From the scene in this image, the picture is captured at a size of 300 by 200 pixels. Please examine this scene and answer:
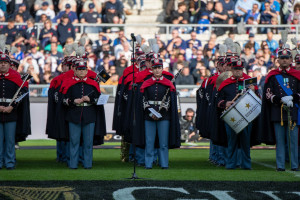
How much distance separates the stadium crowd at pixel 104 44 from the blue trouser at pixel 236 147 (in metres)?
9.92

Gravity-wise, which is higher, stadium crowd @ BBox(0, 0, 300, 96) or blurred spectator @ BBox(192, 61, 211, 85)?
stadium crowd @ BBox(0, 0, 300, 96)

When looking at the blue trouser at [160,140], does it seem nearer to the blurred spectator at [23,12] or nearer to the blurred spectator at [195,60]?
the blurred spectator at [195,60]

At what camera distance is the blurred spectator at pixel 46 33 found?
26.5m

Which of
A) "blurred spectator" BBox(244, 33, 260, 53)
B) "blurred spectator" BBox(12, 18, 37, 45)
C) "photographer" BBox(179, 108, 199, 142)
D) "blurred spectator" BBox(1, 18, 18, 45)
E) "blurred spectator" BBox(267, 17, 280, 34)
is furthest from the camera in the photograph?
"blurred spectator" BBox(267, 17, 280, 34)

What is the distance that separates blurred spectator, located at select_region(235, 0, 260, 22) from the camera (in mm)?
29016

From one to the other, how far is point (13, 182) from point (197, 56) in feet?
50.1

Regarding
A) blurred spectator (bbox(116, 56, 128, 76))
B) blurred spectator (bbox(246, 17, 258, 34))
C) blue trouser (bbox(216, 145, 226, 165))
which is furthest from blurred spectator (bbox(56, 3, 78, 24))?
blue trouser (bbox(216, 145, 226, 165))

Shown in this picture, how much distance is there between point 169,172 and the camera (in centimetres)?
1380

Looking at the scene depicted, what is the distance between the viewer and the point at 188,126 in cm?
2338

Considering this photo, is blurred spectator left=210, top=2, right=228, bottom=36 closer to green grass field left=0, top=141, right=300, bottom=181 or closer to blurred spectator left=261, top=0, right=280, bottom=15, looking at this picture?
blurred spectator left=261, top=0, right=280, bottom=15

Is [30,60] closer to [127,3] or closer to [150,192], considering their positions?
[127,3]

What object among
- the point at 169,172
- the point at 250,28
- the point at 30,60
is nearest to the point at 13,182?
A: the point at 169,172

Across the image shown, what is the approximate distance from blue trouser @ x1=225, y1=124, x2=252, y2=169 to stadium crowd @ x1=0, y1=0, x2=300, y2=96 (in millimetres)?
9920

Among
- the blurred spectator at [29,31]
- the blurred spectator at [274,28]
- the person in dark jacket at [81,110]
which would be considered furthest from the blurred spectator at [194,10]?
the person in dark jacket at [81,110]
